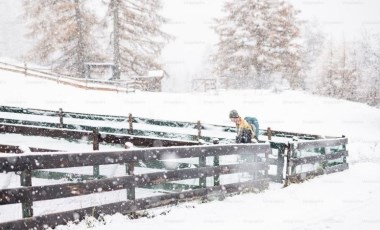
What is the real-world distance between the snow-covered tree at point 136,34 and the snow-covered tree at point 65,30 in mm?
2290

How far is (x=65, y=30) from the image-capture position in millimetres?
31859

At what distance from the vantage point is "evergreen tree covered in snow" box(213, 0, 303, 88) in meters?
34.1

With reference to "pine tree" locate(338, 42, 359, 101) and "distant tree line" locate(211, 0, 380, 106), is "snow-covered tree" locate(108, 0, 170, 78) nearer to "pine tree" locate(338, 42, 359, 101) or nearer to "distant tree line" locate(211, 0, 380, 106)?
"distant tree line" locate(211, 0, 380, 106)

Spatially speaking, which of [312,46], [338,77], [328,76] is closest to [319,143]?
[338,77]

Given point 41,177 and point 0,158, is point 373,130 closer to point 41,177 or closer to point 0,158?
point 41,177

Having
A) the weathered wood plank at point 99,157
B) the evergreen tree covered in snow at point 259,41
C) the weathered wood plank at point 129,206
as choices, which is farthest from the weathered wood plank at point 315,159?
the evergreen tree covered in snow at point 259,41

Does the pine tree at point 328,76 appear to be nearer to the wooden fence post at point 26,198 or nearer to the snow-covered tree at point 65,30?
the snow-covered tree at point 65,30

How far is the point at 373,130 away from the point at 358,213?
21.8 meters

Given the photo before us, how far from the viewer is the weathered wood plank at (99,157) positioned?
5.58m

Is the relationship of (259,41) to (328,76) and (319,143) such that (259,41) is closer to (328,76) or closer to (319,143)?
(328,76)

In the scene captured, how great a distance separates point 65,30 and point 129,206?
90.8 feet

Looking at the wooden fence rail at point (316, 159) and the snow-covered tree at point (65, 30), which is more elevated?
the snow-covered tree at point (65, 30)

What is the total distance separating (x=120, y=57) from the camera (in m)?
33.1

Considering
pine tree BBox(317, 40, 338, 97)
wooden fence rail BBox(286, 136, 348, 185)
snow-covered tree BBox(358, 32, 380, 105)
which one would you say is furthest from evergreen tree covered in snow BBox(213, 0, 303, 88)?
wooden fence rail BBox(286, 136, 348, 185)
